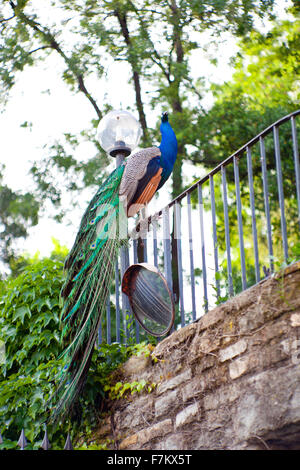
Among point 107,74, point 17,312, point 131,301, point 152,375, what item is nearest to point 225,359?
point 152,375

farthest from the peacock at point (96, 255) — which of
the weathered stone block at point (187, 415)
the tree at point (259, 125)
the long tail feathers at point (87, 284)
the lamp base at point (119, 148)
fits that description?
the tree at point (259, 125)

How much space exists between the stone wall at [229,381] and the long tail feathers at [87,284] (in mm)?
386

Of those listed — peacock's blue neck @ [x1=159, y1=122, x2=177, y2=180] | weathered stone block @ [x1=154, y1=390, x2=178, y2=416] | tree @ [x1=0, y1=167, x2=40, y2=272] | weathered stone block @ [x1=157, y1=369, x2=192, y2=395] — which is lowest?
weathered stone block @ [x1=154, y1=390, x2=178, y2=416]

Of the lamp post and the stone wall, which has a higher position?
the lamp post

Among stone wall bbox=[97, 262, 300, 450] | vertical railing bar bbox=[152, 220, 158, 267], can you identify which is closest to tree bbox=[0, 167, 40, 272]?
vertical railing bar bbox=[152, 220, 158, 267]

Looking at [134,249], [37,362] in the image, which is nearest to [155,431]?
[37,362]

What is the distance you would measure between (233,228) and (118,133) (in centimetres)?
588

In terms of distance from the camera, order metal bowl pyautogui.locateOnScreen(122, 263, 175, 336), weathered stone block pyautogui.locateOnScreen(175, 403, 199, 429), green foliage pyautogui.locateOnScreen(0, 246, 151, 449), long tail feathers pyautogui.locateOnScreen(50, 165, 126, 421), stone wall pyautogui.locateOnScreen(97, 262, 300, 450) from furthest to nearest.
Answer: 1. green foliage pyautogui.locateOnScreen(0, 246, 151, 449)
2. long tail feathers pyautogui.locateOnScreen(50, 165, 126, 421)
3. metal bowl pyautogui.locateOnScreen(122, 263, 175, 336)
4. weathered stone block pyautogui.locateOnScreen(175, 403, 199, 429)
5. stone wall pyautogui.locateOnScreen(97, 262, 300, 450)

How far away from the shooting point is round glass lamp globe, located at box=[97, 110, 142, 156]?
5.26m

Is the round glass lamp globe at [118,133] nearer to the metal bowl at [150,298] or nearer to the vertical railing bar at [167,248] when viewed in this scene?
the vertical railing bar at [167,248]

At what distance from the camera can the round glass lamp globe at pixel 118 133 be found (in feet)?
17.3

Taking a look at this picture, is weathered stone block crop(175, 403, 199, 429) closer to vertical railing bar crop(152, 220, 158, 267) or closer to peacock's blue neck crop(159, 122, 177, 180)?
vertical railing bar crop(152, 220, 158, 267)

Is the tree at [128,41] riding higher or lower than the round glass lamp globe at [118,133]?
higher

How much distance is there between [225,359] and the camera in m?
3.35
